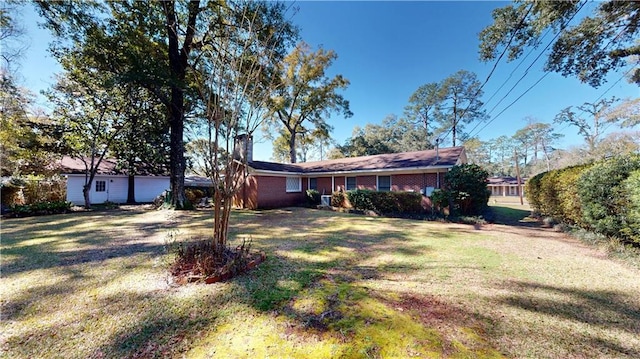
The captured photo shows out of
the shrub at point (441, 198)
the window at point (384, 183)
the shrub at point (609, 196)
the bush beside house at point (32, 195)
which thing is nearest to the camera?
the shrub at point (609, 196)

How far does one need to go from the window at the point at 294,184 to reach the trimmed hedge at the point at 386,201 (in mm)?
4827

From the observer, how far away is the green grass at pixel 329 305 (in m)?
2.36

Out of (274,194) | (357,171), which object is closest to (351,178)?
(357,171)

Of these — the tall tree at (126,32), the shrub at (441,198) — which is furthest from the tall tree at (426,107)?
the tall tree at (126,32)

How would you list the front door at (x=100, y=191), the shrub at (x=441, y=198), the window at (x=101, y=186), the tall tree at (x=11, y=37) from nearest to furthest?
the tall tree at (x=11, y=37), the shrub at (x=441, y=198), the front door at (x=100, y=191), the window at (x=101, y=186)

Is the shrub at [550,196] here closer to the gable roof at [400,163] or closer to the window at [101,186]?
the gable roof at [400,163]

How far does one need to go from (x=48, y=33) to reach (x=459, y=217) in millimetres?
21189

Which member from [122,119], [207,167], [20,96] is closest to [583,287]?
[207,167]

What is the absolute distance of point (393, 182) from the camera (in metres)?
14.5

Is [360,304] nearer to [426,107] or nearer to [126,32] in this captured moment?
[126,32]

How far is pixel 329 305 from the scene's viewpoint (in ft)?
10.1

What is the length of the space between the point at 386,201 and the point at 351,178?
12.4 ft

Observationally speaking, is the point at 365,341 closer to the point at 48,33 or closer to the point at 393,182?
the point at 393,182

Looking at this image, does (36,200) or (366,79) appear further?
(366,79)
